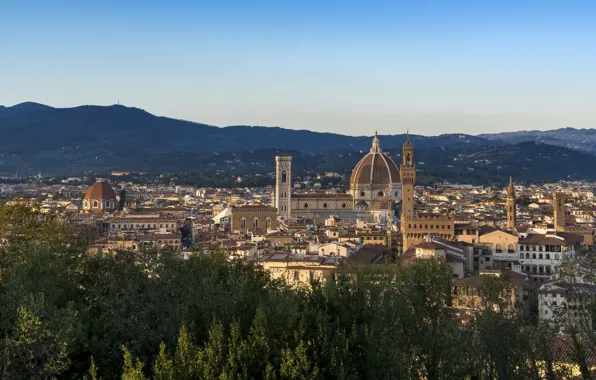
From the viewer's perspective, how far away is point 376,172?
97.1 meters

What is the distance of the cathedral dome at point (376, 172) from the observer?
316ft

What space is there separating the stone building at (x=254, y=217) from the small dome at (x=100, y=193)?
25916mm

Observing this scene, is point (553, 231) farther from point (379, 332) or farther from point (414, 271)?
point (379, 332)

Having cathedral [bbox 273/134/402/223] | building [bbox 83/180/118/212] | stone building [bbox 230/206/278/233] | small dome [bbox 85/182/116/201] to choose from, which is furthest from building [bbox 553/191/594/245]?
small dome [bbox 85/182/116/201]

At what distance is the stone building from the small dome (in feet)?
85.0

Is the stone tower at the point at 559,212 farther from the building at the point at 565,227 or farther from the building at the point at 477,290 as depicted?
the building at the point at 477,290

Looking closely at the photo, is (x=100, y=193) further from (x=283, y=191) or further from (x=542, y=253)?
(x=542, y=253)

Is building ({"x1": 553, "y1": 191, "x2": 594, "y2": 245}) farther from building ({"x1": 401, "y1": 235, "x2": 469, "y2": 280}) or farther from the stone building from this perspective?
the stone building

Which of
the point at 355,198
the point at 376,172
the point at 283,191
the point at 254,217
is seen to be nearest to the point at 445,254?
the point at 254,217

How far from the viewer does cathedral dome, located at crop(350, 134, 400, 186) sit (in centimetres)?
9625

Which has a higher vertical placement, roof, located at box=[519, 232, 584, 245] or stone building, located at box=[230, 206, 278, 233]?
roof, located at box=[519, 232, 584, 245]

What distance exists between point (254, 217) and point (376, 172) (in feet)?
76.3

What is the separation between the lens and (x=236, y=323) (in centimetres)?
1725

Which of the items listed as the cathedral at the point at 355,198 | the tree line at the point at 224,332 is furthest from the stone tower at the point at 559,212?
the tree line at the point at 224,332
